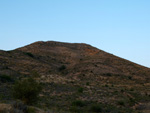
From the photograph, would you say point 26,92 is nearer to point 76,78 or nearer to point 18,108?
point 18,108

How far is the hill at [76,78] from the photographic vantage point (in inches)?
907

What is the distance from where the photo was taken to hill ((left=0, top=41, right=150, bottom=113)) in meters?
23.0

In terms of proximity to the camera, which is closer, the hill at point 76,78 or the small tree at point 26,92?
the small tree at point 26,92

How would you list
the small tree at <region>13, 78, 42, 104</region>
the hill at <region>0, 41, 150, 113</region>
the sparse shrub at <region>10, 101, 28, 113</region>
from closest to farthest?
the sparse shrub at <region>10, 101, 28, 113</region>, the small tree at <region>13, 78, 42, 104</region>, the hill at <region>0, 41, 150, 113</region>

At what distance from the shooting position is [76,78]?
4812 centimetres

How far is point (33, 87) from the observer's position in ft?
59.4

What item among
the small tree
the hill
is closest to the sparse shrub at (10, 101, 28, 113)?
the small tree

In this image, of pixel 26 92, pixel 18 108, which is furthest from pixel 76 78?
pixel 18 108

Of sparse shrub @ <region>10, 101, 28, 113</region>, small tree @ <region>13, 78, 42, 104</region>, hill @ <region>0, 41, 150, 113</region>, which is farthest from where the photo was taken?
hill @ <region>0, 41, 150, 113</region>

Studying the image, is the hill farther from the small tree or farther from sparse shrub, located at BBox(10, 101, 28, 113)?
sparse shrub, located at BBox(10, 101, 28, 113)

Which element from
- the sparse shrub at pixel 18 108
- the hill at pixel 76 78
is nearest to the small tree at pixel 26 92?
the hill at pixel 76 78

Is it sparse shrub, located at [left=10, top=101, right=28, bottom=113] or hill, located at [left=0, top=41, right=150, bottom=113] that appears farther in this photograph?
hill, located at [left=0, top=41, right=150, bottom=113]

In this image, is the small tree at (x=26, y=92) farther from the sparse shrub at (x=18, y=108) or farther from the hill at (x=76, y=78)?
the sparse shrub at (x=18, y=108)

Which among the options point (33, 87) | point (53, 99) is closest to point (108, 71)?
point (53, 99)
